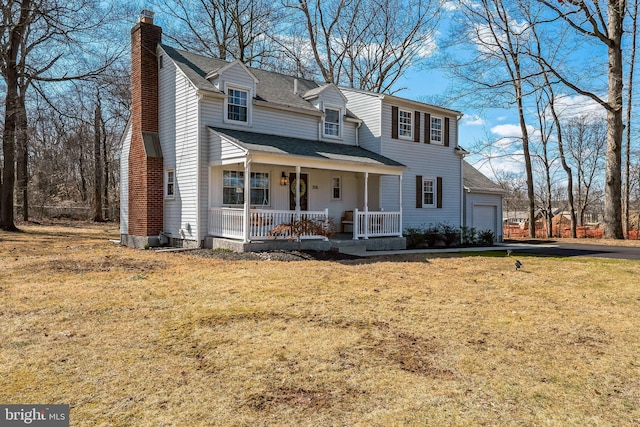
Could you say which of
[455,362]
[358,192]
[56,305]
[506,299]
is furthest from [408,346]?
[358,192]

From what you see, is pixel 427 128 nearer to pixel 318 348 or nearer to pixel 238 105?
pixel 238 105

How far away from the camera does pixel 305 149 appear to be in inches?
585

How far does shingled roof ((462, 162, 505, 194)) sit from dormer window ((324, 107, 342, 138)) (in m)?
7.52

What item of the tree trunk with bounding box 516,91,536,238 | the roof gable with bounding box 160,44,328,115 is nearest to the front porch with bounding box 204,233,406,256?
the roof gable with bounding box 160,44,328,115

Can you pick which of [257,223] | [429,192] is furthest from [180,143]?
[429,192]

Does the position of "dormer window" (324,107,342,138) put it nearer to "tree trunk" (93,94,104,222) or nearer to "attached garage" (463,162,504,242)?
"attached garage" (463,162,504,242)

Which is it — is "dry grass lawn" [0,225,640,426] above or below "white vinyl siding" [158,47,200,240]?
below

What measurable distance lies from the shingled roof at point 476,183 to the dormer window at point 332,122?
7.52m

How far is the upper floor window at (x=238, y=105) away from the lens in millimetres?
15031

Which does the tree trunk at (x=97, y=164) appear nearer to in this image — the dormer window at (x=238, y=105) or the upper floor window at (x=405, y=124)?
the dormer window at (x=238, y=105)

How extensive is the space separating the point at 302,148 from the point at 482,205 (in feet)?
38.4

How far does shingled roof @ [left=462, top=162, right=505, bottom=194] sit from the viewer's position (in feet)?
71.5

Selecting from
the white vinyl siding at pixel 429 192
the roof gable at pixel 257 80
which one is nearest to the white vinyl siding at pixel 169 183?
the roof gable at pixel 257 80

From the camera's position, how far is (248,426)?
3221 mm
